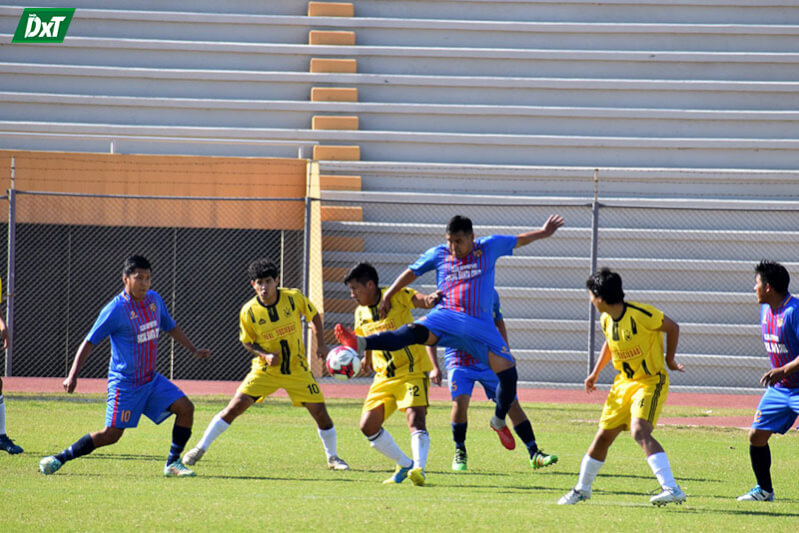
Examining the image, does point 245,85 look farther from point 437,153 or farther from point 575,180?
point 575,180

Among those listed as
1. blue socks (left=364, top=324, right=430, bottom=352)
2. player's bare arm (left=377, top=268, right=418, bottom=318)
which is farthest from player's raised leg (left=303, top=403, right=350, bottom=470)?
blue socks (left=364, top=324, right=430, bottom=352)

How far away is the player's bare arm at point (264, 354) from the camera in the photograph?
28.2ft

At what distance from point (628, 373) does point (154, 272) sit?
1151 centimetres

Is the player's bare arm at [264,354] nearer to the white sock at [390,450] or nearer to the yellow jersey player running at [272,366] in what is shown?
the yellow jersey player running at [272,366]

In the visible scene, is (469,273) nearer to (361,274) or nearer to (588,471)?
(361,274)

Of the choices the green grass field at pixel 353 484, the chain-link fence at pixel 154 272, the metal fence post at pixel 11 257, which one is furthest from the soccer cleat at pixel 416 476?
the chain-link fence at pixel 154 272

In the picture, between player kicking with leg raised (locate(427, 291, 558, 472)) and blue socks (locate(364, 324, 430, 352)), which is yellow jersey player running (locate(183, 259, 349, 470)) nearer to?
player kicking with leg raised (locate(427, 291, 558, 472))

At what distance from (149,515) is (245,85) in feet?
47.4

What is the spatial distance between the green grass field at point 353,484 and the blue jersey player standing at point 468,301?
35.5 inches

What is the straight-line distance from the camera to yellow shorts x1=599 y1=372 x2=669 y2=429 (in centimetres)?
702

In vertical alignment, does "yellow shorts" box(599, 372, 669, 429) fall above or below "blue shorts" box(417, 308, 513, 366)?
below

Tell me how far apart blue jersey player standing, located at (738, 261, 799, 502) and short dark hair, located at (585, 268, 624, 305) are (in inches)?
46.1

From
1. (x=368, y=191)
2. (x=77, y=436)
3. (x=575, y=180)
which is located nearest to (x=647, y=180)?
(x=575, y=180)

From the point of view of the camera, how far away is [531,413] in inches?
524
